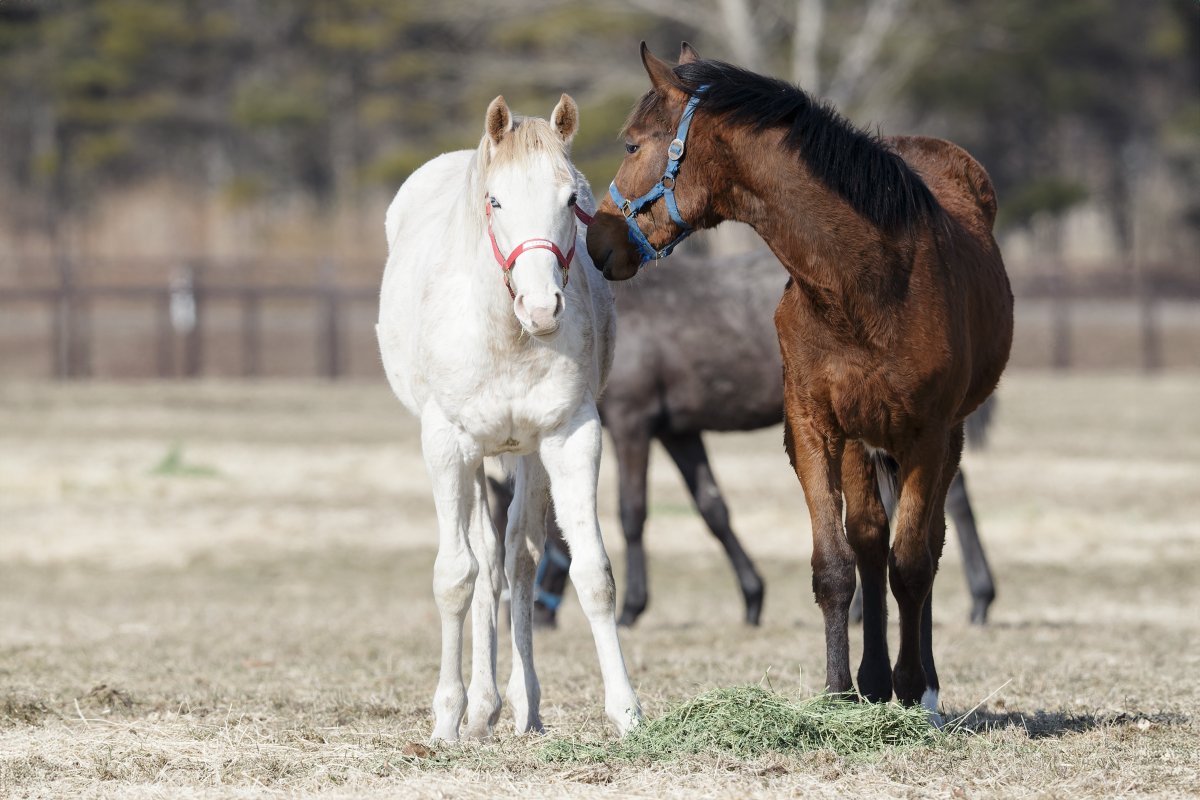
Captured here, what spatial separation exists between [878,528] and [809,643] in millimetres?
2847

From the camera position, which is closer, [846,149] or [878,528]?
[846,149]

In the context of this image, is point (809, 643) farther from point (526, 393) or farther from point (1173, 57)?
point (1173, 57)

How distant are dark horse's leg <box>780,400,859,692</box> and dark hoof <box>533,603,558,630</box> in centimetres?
390

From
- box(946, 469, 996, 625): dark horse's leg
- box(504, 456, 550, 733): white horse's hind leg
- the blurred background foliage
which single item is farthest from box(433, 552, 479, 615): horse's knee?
the blurred background foliage

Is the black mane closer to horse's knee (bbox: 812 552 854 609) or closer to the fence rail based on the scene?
horse's knee (bbox: 812 552 854 609)

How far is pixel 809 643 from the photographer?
8273mm

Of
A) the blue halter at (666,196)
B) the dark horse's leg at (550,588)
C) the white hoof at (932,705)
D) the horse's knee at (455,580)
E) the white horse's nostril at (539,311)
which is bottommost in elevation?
the dark horse's leg at (550,588)

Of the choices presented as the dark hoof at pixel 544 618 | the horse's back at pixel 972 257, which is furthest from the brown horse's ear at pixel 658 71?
the dark hoof at pixel 544 618

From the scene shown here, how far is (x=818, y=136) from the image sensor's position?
5.13m

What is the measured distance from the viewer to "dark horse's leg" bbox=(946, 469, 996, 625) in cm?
906

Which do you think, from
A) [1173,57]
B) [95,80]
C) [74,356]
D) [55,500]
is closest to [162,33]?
[95,80]

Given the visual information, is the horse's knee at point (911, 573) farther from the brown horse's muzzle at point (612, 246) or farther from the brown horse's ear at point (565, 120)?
the brown horse's ear at point (565, 120)

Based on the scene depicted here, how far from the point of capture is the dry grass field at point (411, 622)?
4.79m

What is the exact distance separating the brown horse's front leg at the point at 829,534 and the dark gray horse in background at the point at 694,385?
12.7 ft
